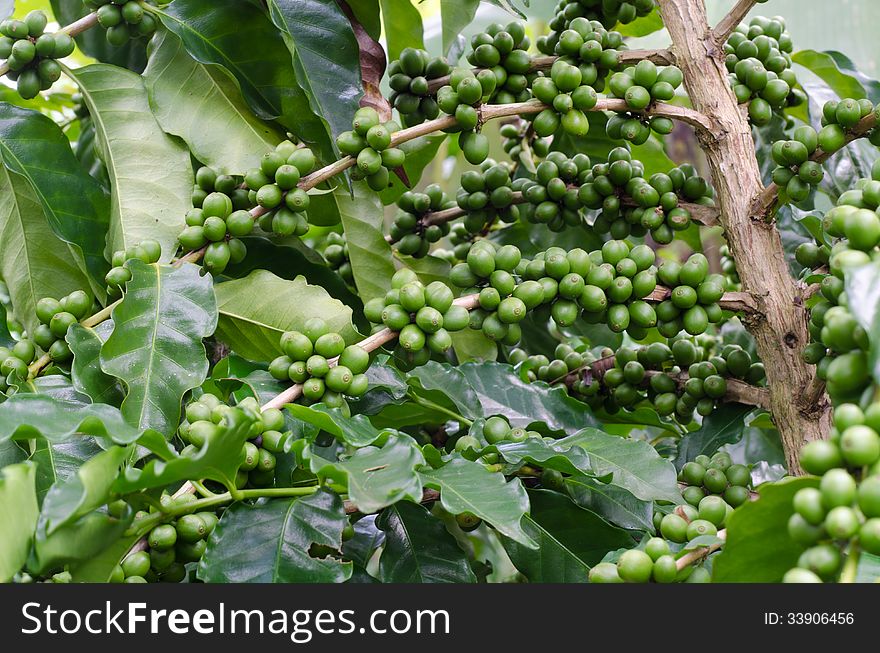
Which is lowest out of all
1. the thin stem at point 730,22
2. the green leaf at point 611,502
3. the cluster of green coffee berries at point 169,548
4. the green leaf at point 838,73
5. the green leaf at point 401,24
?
the cluster of green coffee berries at point 169,548

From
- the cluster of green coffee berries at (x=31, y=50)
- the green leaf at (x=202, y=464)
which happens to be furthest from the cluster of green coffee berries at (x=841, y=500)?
the cluster of green coffee berries at (x=31, y=50)

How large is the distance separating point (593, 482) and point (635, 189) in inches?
15.0

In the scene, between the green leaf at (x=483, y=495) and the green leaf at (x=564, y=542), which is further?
the green leaf at (x=564, y=542)

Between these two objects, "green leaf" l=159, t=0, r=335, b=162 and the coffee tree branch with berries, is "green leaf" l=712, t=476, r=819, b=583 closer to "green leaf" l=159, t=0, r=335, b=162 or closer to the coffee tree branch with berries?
the coffee tree branch with berries

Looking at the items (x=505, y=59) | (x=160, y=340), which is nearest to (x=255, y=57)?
(x=505, y=59)

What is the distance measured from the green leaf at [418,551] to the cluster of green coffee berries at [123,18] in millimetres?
701

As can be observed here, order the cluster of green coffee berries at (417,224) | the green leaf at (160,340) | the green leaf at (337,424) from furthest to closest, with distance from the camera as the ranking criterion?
the cluster of green coffee berries at (417,224), the green leaf at (160,340), the green leaf at (337,424)

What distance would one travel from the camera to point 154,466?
607 millimetres

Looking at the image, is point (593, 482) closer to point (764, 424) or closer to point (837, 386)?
point (837, 386)

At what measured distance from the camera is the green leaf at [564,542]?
84 centimetres

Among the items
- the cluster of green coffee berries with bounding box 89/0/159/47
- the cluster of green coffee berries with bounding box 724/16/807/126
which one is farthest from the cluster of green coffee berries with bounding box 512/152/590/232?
the cluster of green coffee berries with bounding box 89/0/159/47

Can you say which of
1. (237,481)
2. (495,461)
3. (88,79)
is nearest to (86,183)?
(88,79)

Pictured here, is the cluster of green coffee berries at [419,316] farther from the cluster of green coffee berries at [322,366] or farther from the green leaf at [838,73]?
the green leaf at [838,73]

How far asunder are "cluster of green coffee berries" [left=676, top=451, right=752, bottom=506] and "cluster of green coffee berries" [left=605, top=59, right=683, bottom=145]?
1.27 ft
